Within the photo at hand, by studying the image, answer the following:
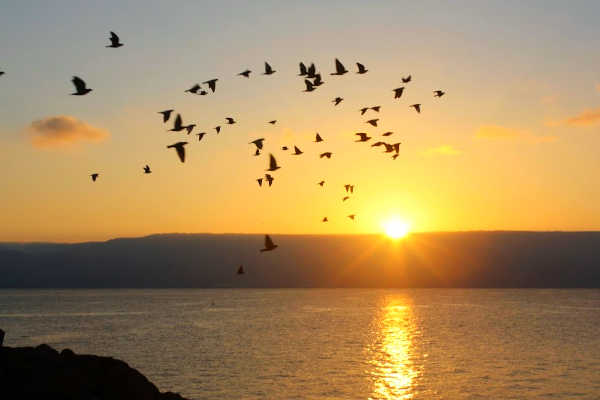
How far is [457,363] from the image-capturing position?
8931 cm

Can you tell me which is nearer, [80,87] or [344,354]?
[80,87]

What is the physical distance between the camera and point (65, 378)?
3206cm

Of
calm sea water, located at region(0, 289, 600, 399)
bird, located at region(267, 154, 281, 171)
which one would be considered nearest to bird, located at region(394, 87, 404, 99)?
bird, located at region(267, 154, 281, 171)

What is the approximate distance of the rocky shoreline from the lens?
30625 mm

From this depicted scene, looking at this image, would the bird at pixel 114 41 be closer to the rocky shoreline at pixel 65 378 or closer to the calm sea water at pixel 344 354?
the rocky shoreline at pixel 65 378

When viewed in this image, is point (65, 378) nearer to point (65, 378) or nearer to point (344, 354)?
point (65, 378)

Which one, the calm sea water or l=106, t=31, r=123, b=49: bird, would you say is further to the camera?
the calm sea water

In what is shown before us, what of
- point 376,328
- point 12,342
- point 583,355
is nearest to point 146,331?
point 12,342

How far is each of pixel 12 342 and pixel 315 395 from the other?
69785 millimetres

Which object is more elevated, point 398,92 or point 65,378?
point 398,92

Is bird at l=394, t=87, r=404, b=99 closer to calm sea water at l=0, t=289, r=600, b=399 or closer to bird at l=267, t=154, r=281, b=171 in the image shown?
bird at l=267, t=154, r=281, b=171

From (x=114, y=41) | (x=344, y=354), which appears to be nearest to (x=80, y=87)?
(x=114, y=41)

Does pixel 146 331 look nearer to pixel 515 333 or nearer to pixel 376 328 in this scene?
pixel 376 328

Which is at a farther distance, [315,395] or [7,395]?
[315,395]
